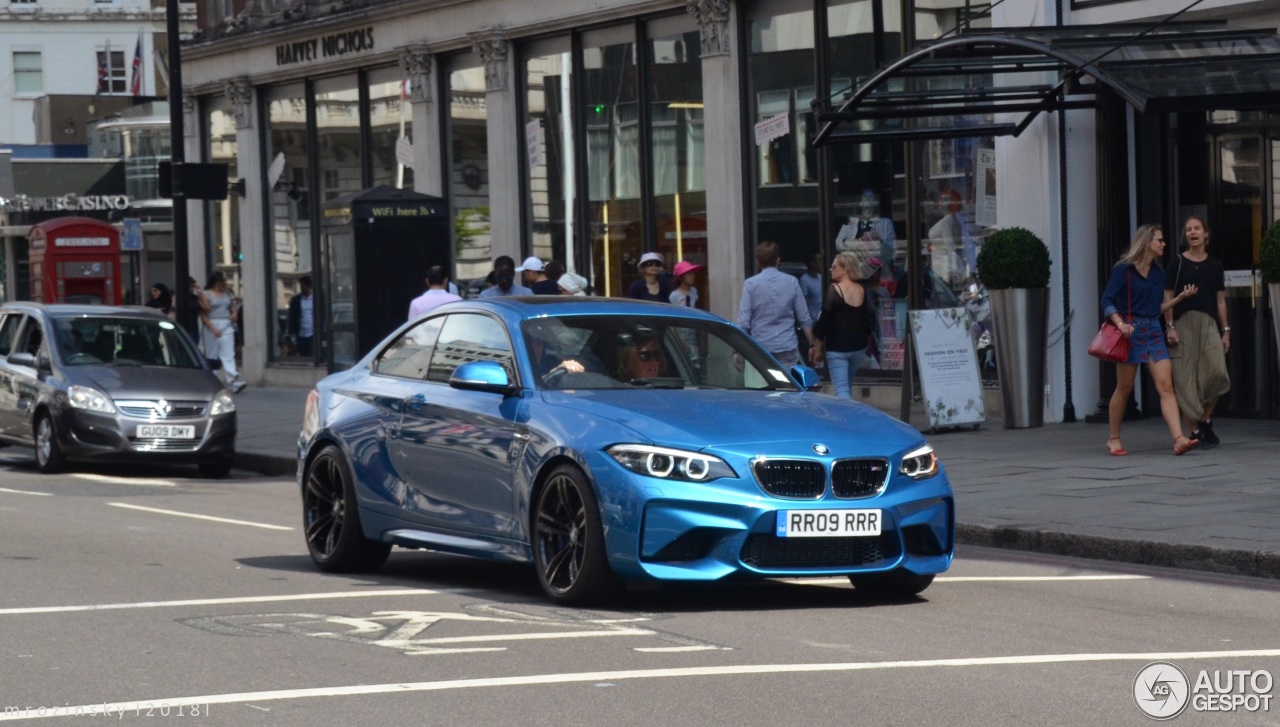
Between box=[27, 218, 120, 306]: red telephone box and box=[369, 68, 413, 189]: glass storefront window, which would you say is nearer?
box=[369, 68, 413, 189]: glass storefront window

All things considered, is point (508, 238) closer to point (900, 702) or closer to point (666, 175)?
point (666, 175)

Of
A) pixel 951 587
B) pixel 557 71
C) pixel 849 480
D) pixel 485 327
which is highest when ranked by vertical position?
pixel 557 71

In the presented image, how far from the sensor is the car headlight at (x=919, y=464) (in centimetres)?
883

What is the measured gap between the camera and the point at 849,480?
865 cm

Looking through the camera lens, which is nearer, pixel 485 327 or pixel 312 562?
pixel 485 327

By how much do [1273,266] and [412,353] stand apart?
25.6ft

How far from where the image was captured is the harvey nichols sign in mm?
28984

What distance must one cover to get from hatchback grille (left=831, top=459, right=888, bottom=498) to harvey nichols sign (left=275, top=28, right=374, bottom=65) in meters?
21.3

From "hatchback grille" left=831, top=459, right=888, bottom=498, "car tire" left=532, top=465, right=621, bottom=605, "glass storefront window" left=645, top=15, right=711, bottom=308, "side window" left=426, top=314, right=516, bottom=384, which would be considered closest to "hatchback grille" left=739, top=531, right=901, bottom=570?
"hatchback grille" left=831, top=459, right=888, bottom=498

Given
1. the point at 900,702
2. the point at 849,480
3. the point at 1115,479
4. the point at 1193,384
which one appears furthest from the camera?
the point at 1193,384

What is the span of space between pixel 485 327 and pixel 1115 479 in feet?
18.2

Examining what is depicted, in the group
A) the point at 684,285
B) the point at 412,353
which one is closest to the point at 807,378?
the point at 412,353

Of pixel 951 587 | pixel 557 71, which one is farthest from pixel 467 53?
pixel 951 587

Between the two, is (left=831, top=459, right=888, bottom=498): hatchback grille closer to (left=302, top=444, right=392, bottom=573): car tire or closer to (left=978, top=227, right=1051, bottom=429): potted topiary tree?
(left=302, top=444, right=392, bottom=573): car tire
